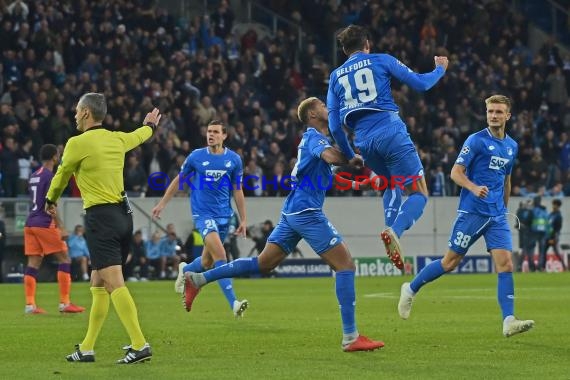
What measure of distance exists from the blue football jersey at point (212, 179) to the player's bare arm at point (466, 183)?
519 cm

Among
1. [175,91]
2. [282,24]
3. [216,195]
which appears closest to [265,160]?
[175,91]

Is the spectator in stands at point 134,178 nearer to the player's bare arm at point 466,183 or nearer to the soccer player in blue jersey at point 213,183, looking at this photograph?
the soccer player in blue jersey at point 213,183

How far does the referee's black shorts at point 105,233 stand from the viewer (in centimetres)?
1062

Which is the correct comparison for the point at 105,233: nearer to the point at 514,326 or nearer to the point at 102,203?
the point at 102,203

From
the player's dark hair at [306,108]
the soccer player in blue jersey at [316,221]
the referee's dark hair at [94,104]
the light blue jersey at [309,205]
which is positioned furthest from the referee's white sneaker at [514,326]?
the referee's dark hair at [94,104]

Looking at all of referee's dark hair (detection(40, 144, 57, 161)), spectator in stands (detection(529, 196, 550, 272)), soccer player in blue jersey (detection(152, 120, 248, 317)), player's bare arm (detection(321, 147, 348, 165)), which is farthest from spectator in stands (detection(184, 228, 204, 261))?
player's bare arm (detection(321, 147, 348, 165))

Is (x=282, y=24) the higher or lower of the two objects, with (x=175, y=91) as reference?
higher

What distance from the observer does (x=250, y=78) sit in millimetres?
36094

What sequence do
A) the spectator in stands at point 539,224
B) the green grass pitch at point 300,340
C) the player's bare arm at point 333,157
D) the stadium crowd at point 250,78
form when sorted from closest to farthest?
the green grass pitch at point 300,340, the player's bare arm at point 333,157, the stadium crowd at point 250,78, the spectator in stands at point 539,224

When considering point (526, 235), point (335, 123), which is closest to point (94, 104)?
point (335, 123)

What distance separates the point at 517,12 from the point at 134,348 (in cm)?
3589

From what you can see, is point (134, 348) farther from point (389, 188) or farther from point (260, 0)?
point (260, 0)

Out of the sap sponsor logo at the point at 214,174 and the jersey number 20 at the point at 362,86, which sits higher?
the jersey number 20 at the point at 362,86

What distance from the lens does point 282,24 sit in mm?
40000
